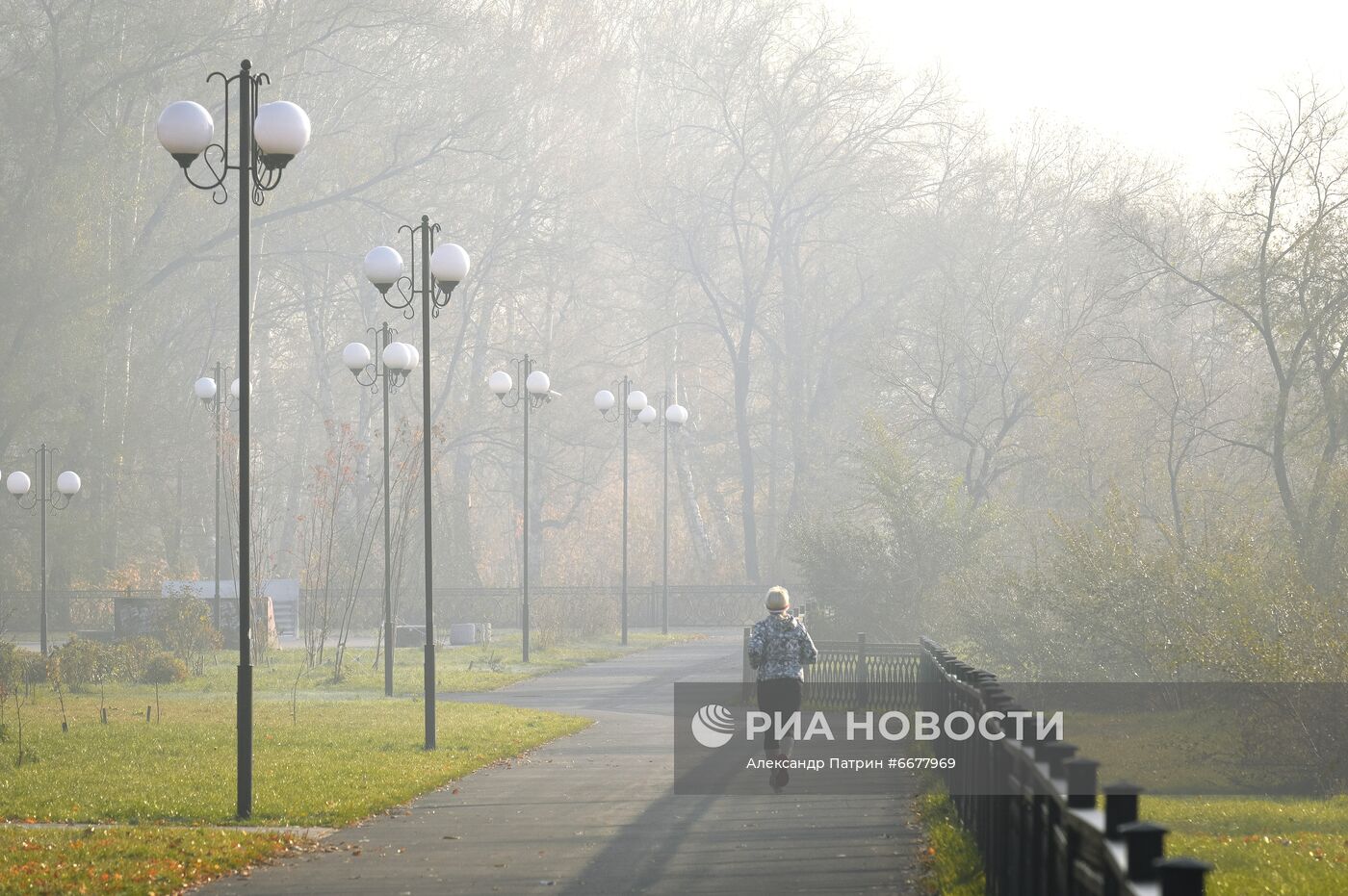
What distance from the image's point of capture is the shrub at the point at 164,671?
27.9m

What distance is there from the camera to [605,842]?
1109cm

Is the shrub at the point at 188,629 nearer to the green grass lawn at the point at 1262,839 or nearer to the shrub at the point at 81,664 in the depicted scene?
the shrub at the point at 81,664

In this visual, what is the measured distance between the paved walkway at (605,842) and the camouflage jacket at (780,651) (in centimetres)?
117

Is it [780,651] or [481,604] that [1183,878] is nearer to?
[780,651]

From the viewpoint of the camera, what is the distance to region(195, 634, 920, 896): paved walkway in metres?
9.53

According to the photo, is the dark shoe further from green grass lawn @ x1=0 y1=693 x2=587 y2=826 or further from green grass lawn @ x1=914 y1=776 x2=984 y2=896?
green grass lawn @ x1=0 y1=693 x2=587 y2=826

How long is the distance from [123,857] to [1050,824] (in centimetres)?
640

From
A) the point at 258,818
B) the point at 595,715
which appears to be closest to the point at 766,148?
the point at 595,715

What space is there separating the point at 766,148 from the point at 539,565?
1673 centimetres

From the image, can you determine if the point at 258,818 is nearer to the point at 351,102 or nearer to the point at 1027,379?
the point at 1027,379

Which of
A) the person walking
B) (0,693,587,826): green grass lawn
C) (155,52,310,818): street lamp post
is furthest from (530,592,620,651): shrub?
(155,52,310,818): street lamp post

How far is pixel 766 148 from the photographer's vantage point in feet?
185

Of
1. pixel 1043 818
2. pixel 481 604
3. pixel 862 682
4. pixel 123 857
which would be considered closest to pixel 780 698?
pixel 123 857

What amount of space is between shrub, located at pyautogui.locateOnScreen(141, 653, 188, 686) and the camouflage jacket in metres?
16.4
